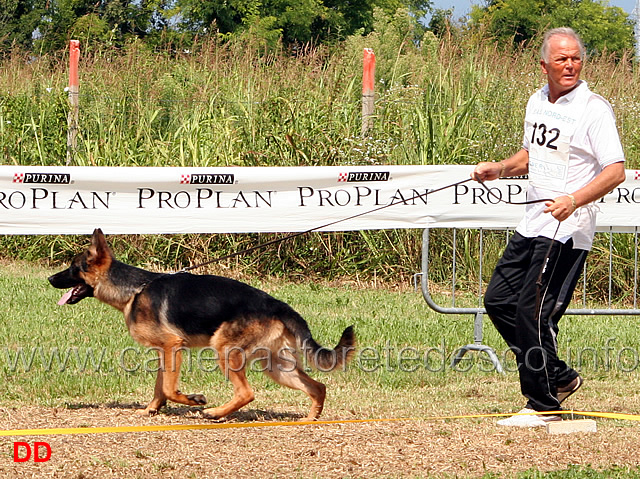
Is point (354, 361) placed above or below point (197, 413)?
above

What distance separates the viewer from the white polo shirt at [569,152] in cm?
517

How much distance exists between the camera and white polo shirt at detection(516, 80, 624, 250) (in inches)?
204

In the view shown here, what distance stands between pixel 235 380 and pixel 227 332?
29cm

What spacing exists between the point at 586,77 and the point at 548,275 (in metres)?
9.92

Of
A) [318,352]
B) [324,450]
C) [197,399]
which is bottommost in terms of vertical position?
[324,450]

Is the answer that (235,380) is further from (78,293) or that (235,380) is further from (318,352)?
(78,293)

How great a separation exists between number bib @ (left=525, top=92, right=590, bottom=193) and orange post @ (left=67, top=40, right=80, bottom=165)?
8710 mm

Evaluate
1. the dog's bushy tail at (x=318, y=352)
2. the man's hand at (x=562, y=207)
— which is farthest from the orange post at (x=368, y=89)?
the man's hand at (x=562, y=207)

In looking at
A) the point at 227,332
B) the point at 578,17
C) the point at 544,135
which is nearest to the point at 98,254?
the point at 227,332

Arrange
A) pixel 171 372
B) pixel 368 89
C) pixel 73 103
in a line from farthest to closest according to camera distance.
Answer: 1. pixel 73 103
2. pixel 368 89
3. pixel 171 372

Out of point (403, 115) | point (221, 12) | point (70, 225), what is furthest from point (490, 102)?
point (221, 12)

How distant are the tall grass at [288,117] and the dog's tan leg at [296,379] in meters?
6.09

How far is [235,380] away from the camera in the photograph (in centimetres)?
569

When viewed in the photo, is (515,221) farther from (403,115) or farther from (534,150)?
(403,115)
